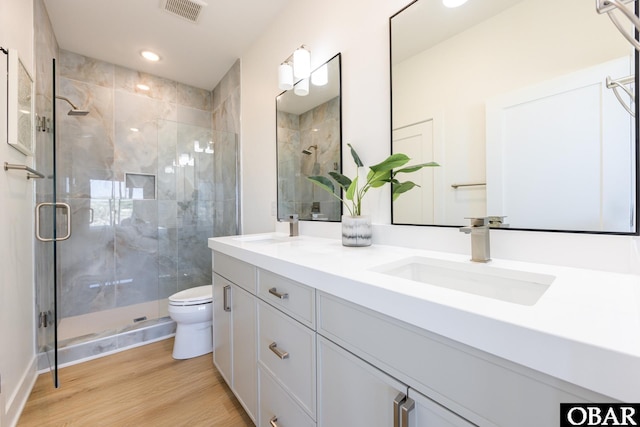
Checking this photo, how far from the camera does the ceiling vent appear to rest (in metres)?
1.84

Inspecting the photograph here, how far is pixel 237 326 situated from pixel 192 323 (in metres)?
0.85

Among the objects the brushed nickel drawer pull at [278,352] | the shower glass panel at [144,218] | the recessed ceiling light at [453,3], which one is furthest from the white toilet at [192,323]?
the recessed ceiling light at [453,3]

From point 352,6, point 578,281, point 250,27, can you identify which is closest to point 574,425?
point 578,281

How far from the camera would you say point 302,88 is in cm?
181

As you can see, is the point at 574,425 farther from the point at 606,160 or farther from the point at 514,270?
the point at 606,160

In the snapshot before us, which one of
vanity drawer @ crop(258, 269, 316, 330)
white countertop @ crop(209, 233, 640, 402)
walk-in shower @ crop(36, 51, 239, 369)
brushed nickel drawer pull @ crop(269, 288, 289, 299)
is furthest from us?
walk-in shower @ crop(36, 51, 239, 369)

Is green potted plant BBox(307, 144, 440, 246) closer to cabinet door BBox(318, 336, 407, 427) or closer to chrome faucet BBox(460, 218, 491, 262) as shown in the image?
chrome faucet BBox(460, 218, 491, 262)

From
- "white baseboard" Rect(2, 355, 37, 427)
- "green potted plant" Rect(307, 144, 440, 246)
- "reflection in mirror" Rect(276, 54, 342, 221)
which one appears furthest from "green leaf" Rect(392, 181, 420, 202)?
"white baseboard" Rect(2, 355, 37, 427)

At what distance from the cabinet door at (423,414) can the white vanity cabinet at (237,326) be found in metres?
0.79

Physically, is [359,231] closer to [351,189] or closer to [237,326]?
[351,189]

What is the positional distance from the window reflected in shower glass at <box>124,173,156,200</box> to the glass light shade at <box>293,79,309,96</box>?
1.91m

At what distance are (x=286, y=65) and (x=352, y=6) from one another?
547mm

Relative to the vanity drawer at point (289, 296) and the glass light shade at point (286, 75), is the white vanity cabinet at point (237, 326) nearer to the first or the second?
the vanity drawer at point (289, 296)

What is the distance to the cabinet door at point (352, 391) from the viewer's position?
0.64 metres
